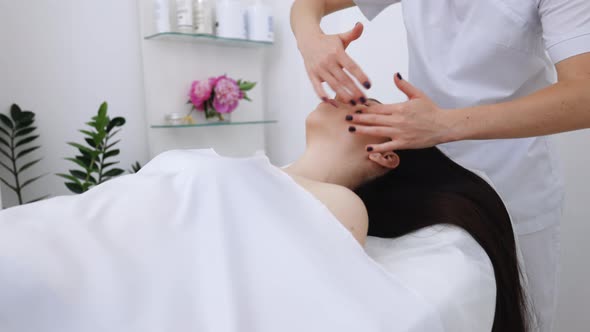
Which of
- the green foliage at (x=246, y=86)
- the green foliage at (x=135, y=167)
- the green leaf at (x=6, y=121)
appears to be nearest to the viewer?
the green leaf at (x=6, y=121)

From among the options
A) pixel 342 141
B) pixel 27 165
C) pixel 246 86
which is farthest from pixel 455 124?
pixel 27 165

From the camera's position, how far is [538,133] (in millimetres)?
855

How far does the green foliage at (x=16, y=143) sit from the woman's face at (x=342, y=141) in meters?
1.10

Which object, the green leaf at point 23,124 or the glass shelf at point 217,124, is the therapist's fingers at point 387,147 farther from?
the green leaf at point 23,124

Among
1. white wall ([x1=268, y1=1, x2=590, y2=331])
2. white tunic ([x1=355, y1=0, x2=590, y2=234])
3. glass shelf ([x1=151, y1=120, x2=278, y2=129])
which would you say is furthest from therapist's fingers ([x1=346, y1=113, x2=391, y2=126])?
glass shelf ([x1=151, y1=120, x2=278, y2=129])

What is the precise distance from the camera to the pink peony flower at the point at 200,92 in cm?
199

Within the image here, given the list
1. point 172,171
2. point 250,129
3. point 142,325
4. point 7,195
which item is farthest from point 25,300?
point 250,129

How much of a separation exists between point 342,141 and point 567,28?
52cm

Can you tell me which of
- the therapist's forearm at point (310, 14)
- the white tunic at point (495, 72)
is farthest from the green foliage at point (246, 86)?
the white tunic at point (495, 72)

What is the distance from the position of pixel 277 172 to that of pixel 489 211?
0.50m

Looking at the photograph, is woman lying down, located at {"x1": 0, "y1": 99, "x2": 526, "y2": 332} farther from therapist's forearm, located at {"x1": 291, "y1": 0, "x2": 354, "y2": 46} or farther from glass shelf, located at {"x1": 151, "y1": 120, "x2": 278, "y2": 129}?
glass shelf, located at {"x1": 151, "y1": 120, "x2": 278, "y2": 129}

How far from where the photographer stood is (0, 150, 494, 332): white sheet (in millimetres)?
578

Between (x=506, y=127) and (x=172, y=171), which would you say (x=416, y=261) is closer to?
(x=506, y=127)

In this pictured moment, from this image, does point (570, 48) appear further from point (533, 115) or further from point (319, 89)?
point (319, 89)
